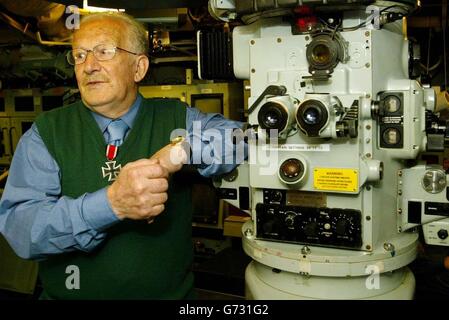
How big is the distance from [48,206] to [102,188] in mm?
181

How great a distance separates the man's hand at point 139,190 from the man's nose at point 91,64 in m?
0.50

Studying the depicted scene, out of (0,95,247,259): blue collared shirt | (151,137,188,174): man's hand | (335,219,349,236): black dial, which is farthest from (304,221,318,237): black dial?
(151,137,188,174): man's hand

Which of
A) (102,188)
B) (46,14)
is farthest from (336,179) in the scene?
(46,14)

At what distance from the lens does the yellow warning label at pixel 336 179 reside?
1442 millimetres

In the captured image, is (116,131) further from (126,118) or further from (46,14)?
(46,14)

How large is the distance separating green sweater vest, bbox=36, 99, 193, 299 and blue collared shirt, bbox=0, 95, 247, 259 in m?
0.05

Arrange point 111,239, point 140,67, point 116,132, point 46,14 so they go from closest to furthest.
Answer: point 111,239, point 116,132, point 140,67, point 46,14

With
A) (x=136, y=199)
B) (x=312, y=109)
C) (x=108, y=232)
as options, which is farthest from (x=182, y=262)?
(x=312, y=109)

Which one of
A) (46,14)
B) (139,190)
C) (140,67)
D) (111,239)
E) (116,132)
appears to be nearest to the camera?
(139,190)

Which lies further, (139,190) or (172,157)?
(172,157)

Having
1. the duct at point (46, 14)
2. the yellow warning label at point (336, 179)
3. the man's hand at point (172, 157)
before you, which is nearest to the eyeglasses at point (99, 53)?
the man's hand at point (172, 157)

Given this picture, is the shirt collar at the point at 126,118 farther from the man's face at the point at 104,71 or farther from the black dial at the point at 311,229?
the black dial at the point at 311,229

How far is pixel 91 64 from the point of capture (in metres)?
1.62
